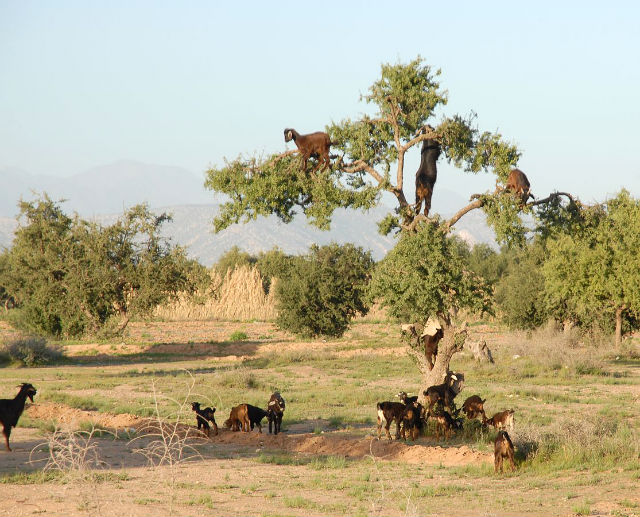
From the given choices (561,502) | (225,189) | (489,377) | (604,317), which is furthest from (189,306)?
(561,502)

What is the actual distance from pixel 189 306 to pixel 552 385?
41259mm

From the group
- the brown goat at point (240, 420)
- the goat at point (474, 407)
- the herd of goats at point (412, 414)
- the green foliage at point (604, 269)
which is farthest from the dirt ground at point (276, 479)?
the green foliage at point (604, 269)

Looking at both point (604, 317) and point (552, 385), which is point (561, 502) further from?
point (604, 317)

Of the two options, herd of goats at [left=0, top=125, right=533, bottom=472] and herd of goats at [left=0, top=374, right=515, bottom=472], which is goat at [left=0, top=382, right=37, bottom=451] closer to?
herd of goats at [left=0, top=374, right=515, bottom=472]

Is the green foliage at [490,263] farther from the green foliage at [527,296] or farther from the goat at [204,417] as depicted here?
the goat at [204,417]

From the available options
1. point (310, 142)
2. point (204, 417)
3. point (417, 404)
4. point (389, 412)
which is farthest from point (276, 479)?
point (310, 142)

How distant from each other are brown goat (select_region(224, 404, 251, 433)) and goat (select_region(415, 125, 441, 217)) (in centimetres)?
556

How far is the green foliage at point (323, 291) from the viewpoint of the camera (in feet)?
148

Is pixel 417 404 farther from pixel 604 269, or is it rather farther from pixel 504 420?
pixel 604 269

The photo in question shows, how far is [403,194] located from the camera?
57.5 feet

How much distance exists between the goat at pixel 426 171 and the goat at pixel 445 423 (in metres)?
4.16

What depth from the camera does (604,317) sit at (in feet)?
133

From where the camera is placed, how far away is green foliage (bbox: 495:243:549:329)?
43.7 meters

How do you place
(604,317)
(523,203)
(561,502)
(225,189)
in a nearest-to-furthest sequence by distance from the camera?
(561,502) → (523,203) → (225,189) → (604,317)
